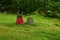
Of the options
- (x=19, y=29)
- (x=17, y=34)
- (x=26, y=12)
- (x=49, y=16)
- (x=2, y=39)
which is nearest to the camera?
(x=2, y=39)

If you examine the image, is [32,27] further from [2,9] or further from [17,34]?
[2,9]

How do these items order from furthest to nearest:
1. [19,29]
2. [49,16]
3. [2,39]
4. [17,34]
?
[49,16], [19,29], [17,34], [2,39]

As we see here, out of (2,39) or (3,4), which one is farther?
(3,4)

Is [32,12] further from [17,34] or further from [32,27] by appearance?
[17,34]

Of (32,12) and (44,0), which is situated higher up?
(44,0)

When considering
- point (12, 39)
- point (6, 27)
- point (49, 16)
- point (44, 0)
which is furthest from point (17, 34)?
point (44, 0)

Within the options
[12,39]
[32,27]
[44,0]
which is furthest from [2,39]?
[44,0]

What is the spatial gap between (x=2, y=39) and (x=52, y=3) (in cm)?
687

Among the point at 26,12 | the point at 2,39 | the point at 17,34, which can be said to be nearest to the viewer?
the point at 2,39

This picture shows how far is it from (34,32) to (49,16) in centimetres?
415

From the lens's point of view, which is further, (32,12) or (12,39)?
(32,12)

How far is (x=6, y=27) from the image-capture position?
780 cm

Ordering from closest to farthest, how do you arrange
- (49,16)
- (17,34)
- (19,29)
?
(17,34) → (19,29) → (49,16)

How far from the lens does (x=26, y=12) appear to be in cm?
1194
